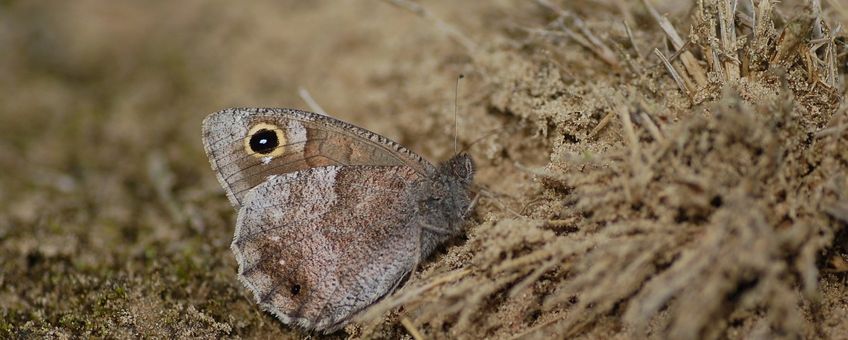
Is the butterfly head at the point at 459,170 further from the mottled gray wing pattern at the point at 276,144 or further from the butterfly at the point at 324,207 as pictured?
the mottled gray wing pattern at the point at 276,144

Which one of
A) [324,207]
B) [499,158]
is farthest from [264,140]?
[499,158]

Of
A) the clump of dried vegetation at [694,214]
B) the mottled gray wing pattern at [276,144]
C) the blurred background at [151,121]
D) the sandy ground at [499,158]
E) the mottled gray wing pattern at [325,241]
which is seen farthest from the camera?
the blurred background at [151,121]

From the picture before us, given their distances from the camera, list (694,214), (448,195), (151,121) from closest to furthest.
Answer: (694,214)
(448,195)
(151,121)

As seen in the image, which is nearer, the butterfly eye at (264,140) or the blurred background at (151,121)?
the butterfly eye at (264,140)

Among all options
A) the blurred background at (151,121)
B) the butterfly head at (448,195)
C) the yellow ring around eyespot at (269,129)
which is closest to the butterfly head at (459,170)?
the butterfly head at (448,195)

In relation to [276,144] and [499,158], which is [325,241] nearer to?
[276,144]

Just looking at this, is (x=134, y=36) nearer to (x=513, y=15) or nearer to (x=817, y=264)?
(x=513, y=15)

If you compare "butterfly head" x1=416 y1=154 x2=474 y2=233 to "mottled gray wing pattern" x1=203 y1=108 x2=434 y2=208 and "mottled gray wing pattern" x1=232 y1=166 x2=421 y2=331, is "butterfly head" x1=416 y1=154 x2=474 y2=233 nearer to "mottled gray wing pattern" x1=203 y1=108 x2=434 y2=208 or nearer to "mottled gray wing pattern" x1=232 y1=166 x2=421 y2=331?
"mottled gray wing pattern" x1=232 y1=166 x2=421 y2=331
